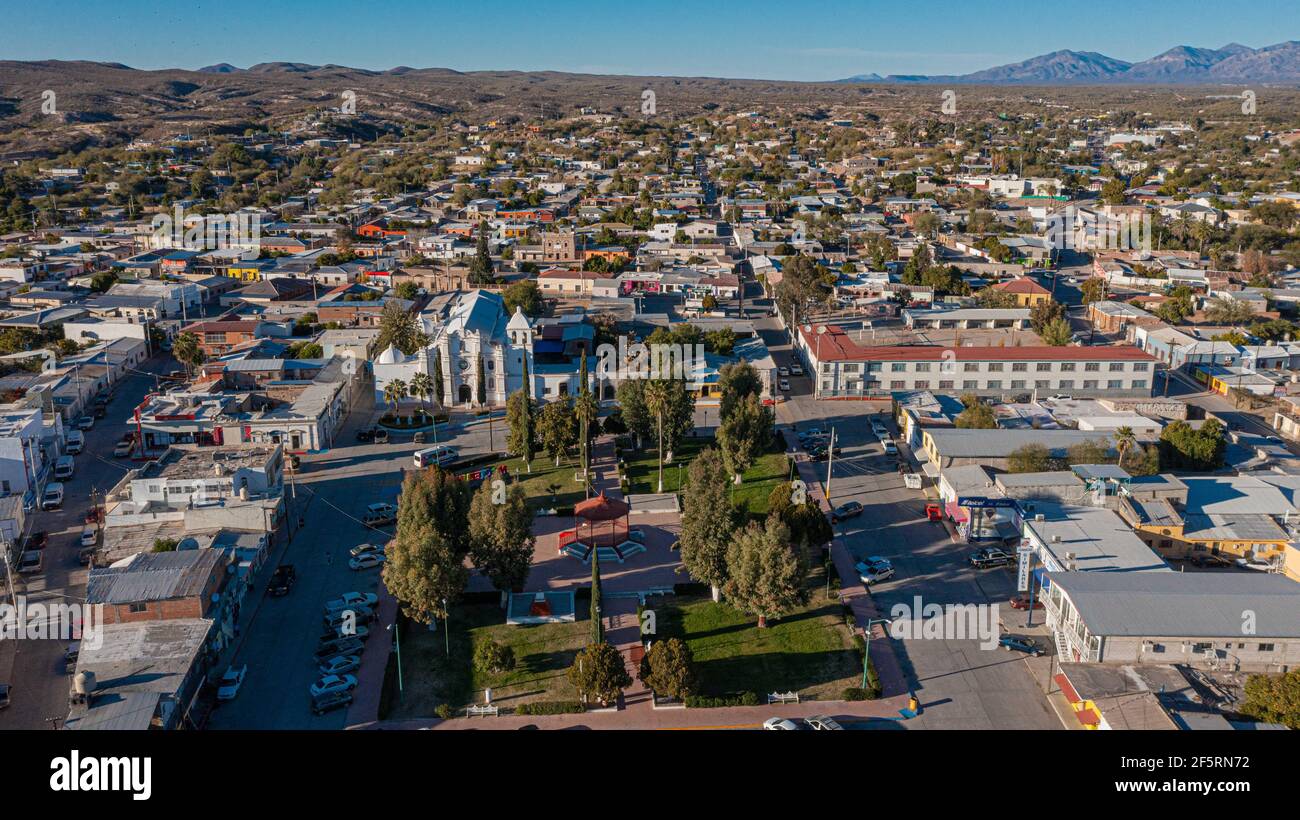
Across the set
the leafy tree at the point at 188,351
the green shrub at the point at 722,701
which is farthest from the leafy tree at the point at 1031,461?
the leafy tree at the point at 188,351

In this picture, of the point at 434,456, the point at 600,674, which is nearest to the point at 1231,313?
the point at 434,456

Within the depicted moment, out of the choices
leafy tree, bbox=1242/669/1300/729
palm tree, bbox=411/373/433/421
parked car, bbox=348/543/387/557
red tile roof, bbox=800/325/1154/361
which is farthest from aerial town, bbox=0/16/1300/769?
palm tree, bbox=411/373/433/421

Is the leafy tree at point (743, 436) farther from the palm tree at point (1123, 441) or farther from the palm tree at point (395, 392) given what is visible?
the palm tree at point (395, 392)

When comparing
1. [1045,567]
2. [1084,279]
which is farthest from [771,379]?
[1084,279]

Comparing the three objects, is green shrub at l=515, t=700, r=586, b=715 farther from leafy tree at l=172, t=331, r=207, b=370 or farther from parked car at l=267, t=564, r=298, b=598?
leafy tree at l=172, t=331, r=207, b=370

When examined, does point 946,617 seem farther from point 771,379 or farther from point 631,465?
point 771,379

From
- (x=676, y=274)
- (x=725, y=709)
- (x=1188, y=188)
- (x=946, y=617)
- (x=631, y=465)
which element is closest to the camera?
(x=725, y=709)
